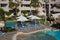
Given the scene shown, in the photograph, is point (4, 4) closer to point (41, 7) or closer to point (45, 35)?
point (41, 7)

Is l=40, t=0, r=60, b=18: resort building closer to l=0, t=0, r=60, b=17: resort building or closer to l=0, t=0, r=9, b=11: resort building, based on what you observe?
l=0, t=0, r=60, b=17: resort building

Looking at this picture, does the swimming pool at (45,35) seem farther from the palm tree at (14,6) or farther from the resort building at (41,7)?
the resort building at (41,7)

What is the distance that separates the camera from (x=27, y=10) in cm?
5556

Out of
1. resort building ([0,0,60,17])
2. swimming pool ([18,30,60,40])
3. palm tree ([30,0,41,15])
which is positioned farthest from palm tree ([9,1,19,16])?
swimming pool ([18,30,60,40])

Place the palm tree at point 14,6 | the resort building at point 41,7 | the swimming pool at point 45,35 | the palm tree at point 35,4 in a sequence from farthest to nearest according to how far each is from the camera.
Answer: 1. the resort building at point 41,7
2. the palm tree at point 35,4
3. the palm tree at point 14,6
4. the swimming pool at point 45,35

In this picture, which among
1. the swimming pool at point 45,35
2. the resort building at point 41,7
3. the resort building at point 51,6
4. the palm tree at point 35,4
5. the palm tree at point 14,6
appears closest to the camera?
the swimming pool at point 45,35

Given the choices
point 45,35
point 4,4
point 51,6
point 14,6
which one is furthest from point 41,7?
point 45,35

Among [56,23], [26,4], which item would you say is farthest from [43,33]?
[26,4]

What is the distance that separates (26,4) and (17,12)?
493 centimetres

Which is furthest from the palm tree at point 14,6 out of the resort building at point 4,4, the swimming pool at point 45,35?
the swimming pool at point 45,35

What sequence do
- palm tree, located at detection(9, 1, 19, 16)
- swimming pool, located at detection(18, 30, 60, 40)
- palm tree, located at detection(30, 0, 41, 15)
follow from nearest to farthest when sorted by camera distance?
swimming pool, located at detection(18, 30, 60, 40) → palm tree, located at detection(9, 1, 19, 16) → palm tree, located at detection(30, 0, 41, 15)

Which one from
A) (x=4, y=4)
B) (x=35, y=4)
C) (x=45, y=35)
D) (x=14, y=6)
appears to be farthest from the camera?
(x=4, y=4)

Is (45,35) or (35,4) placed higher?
(35,4)

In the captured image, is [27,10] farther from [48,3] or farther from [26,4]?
[48,3]
